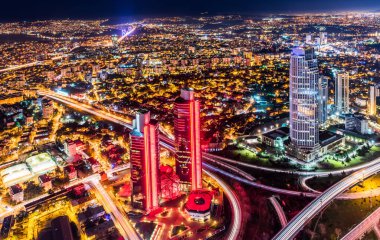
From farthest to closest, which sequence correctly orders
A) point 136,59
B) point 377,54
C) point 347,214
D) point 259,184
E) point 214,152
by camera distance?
point 136,59 < point 377,54 < point 214,152 < point 259,184 < point 347,214

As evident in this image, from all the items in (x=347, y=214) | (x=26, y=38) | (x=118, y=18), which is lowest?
(x=347, y=214)

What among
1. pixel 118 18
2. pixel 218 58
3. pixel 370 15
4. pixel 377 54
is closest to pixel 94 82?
pixel 218 58

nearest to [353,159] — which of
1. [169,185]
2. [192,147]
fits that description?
[192,147]

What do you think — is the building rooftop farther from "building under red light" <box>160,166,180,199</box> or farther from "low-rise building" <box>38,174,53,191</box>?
"low-rise building" <box>38,174,53,191</box>

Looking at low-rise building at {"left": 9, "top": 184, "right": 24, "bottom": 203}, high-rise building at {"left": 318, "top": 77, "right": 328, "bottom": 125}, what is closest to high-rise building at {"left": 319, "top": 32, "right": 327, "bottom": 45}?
high-rise building at {"left": 318, "top": 77, "right": 328, "bottom": 125}

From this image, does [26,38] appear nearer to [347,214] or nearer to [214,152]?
[214,152]

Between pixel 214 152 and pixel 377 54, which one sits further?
pixel 377 54

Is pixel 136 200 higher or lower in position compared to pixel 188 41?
lower
